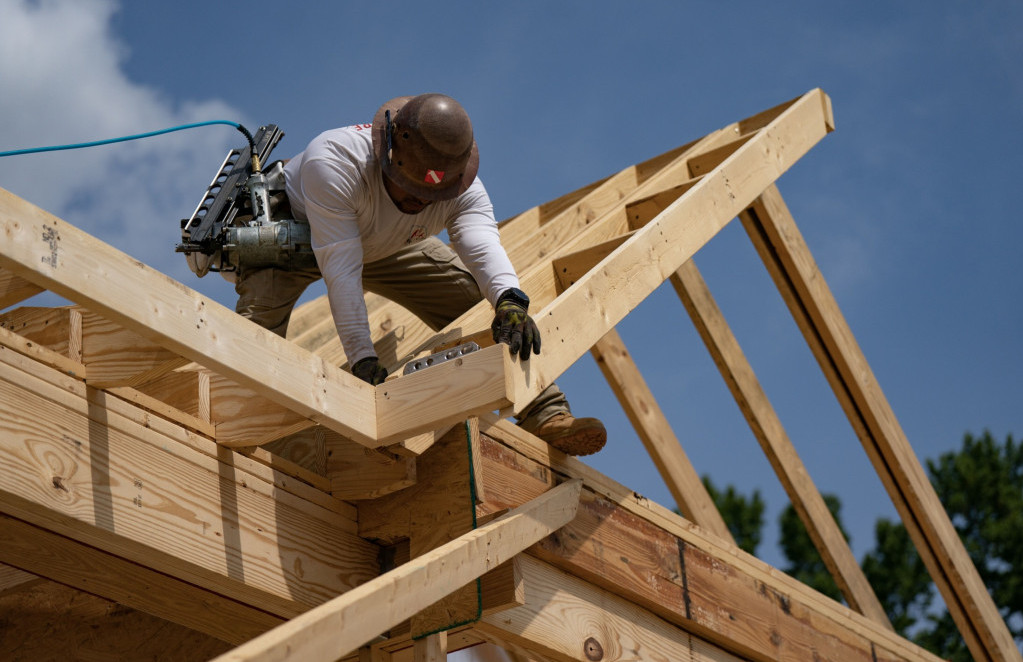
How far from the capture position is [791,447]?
6172 millimetres

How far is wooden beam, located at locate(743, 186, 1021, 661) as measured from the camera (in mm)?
5449

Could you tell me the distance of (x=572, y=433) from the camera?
12.2 ft

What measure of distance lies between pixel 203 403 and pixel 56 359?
0.46m

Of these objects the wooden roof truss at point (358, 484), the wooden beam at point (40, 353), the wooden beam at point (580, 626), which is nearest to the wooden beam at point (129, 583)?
the wooden roof truss at point (358, 484)

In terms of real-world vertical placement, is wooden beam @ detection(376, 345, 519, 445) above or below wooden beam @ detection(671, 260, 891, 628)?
below

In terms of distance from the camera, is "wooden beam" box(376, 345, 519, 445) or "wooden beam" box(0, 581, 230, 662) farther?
"wooden beam" box(0, 581, 230, 662)

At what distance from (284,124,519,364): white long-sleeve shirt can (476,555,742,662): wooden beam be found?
83cm

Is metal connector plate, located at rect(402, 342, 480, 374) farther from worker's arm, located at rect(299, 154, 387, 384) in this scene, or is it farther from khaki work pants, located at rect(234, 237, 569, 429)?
khaki work pants, located at rect(234, 237, 569, 429)

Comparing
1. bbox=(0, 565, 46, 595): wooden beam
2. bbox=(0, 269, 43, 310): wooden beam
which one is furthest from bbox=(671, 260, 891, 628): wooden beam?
bbox=(0, 269, 43, 310): wooden beam

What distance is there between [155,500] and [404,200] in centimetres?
111

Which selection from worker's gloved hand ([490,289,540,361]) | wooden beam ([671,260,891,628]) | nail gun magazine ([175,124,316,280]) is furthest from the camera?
wooden beam ([671,260,891,628])

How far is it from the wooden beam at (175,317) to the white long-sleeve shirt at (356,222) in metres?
0.40

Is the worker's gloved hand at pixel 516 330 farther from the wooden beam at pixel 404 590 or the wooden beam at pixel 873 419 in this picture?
the wooden beam at pixel 873 419

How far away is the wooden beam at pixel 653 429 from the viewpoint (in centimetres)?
616
